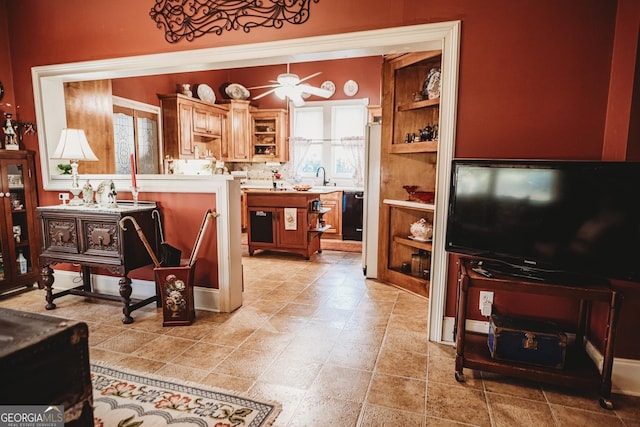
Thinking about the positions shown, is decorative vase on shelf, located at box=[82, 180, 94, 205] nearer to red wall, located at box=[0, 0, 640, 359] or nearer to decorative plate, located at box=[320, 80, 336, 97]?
red wall, located at box=[0, 0, 640, 359]

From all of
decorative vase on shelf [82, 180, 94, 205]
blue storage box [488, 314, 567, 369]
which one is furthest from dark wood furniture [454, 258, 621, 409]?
decorative vase on shelf [82, 180, 94, 205]

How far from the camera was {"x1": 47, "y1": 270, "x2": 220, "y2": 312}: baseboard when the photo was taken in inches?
126

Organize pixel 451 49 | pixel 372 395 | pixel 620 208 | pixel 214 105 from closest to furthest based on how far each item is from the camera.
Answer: pixel 620 208 → pixel 372 395 → pixel 451 49 → pixel 214 105

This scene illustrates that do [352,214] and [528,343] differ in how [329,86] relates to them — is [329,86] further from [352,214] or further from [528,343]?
[528,343]

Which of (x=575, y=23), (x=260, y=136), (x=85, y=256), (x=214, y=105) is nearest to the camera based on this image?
(x=575, y=23)

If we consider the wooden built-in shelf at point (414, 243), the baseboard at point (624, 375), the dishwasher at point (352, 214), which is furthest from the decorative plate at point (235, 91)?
the baseboard at point (624, 375)

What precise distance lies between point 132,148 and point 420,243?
4371mm

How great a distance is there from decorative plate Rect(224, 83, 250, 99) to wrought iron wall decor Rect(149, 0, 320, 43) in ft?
13.9

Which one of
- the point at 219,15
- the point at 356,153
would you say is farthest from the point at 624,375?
the point at 356,153

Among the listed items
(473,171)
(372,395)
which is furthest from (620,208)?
(372,395)

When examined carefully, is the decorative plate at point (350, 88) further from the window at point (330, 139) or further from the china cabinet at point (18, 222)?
the china cabinet at point (18, 222)

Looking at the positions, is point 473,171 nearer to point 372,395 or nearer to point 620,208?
point 620,208

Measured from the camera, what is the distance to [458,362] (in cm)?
217

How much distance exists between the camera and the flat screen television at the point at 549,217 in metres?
1.85
